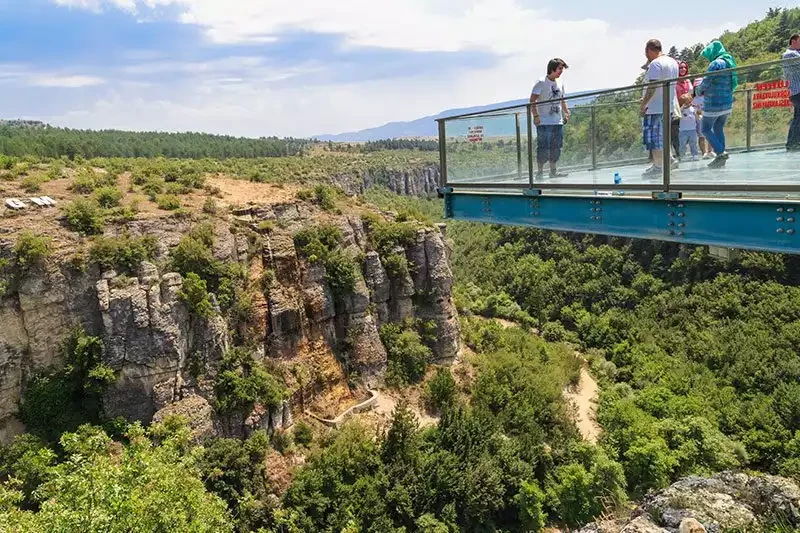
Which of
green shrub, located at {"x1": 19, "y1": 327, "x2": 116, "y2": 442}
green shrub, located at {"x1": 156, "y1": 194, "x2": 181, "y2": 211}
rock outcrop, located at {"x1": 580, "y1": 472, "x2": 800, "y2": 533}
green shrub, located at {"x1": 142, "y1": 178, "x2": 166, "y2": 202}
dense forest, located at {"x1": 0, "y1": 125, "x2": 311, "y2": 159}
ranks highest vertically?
dense forest, located at {"x1": 0, "y1": 125, "x2": 311, "y2": 159}

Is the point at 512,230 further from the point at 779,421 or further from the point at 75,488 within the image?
the point at 75,488

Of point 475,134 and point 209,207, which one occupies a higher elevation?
point 475,134

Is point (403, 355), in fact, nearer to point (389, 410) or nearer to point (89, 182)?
point (389, 410)

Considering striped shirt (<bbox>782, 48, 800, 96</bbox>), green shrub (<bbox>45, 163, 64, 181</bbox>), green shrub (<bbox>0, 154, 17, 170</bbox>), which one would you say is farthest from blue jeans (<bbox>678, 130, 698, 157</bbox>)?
green shrub (<bbox>0, 154, 17, 170</bbox>)

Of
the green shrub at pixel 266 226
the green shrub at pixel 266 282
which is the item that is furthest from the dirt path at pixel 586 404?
the green shrub at pixel 266 226

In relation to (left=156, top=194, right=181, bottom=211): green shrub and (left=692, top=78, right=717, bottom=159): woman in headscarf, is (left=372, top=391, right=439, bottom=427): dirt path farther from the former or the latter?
(left=692, top=78, right=717, bottom=159): woman in headscarf

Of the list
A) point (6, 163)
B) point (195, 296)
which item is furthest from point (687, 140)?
point (6, 163)
